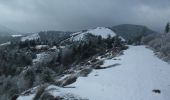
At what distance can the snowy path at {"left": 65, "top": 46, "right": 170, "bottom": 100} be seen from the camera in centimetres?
3081

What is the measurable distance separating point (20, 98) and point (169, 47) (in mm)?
50128

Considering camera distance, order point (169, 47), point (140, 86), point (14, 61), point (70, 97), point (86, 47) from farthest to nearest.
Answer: point (14, 61), point (86, 47), point (169, 47), point (140, 86), point (70, 97)

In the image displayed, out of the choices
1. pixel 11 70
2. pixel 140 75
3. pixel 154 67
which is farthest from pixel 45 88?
pixel 11 70

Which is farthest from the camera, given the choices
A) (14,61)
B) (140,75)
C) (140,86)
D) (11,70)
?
(14,61)

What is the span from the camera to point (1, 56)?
468 ft

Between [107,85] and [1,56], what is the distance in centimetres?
11588

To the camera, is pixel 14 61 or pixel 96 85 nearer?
pixel 96 85

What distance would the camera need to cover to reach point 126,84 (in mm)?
36531

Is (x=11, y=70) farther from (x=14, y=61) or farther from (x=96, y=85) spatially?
(x=96, y=85)

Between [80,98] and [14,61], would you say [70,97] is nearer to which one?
[80,98]

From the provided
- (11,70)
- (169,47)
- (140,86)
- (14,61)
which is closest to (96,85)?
(140,86)

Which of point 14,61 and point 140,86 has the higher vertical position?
point 140,86

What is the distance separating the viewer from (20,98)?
33.5 m

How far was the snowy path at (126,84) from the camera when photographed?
101 feet
